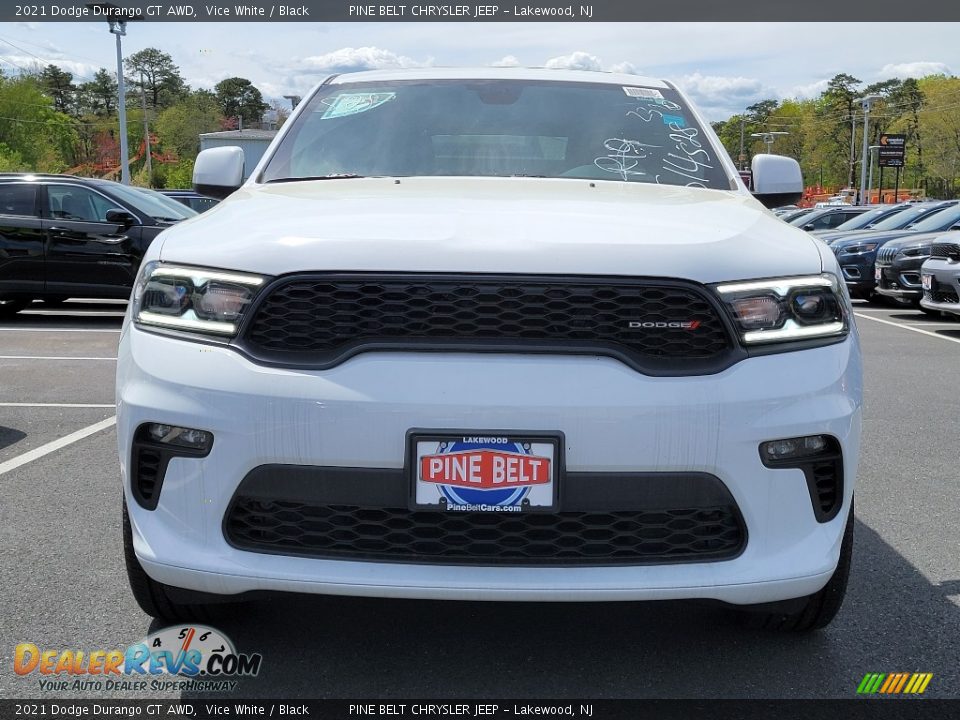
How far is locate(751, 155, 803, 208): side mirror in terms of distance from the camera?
380 cm

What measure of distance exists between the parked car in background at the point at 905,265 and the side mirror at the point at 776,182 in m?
9.63

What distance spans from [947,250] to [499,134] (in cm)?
857

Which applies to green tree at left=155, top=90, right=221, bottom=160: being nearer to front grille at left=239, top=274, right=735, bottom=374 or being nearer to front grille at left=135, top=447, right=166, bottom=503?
front grille at left=135, top=447, right=166, bottom=503

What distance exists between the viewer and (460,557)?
89.6 inches

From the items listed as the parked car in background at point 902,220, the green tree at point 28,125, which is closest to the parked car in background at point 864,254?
the parked car in background at point 902,220

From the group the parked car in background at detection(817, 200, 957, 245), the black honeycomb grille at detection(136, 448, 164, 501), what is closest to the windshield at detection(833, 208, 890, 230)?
the parked car in background at detection(817, 200, 957, 245)

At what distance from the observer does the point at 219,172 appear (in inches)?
148

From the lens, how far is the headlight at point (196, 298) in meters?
2.33

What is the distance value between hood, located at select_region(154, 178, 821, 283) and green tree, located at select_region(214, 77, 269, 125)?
136382 millimetres

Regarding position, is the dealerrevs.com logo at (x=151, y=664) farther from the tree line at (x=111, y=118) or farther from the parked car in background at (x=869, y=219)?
the tree line at (x=111, y=118)

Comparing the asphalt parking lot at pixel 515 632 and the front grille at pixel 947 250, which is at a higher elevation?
the front grille at pixel 947 250

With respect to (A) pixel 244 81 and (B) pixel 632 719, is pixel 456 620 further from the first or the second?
Answer: (A) pixel 244 81

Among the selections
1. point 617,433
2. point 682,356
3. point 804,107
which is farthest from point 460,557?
point 804,107

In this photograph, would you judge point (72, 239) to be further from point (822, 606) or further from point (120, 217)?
point (822, 606)
